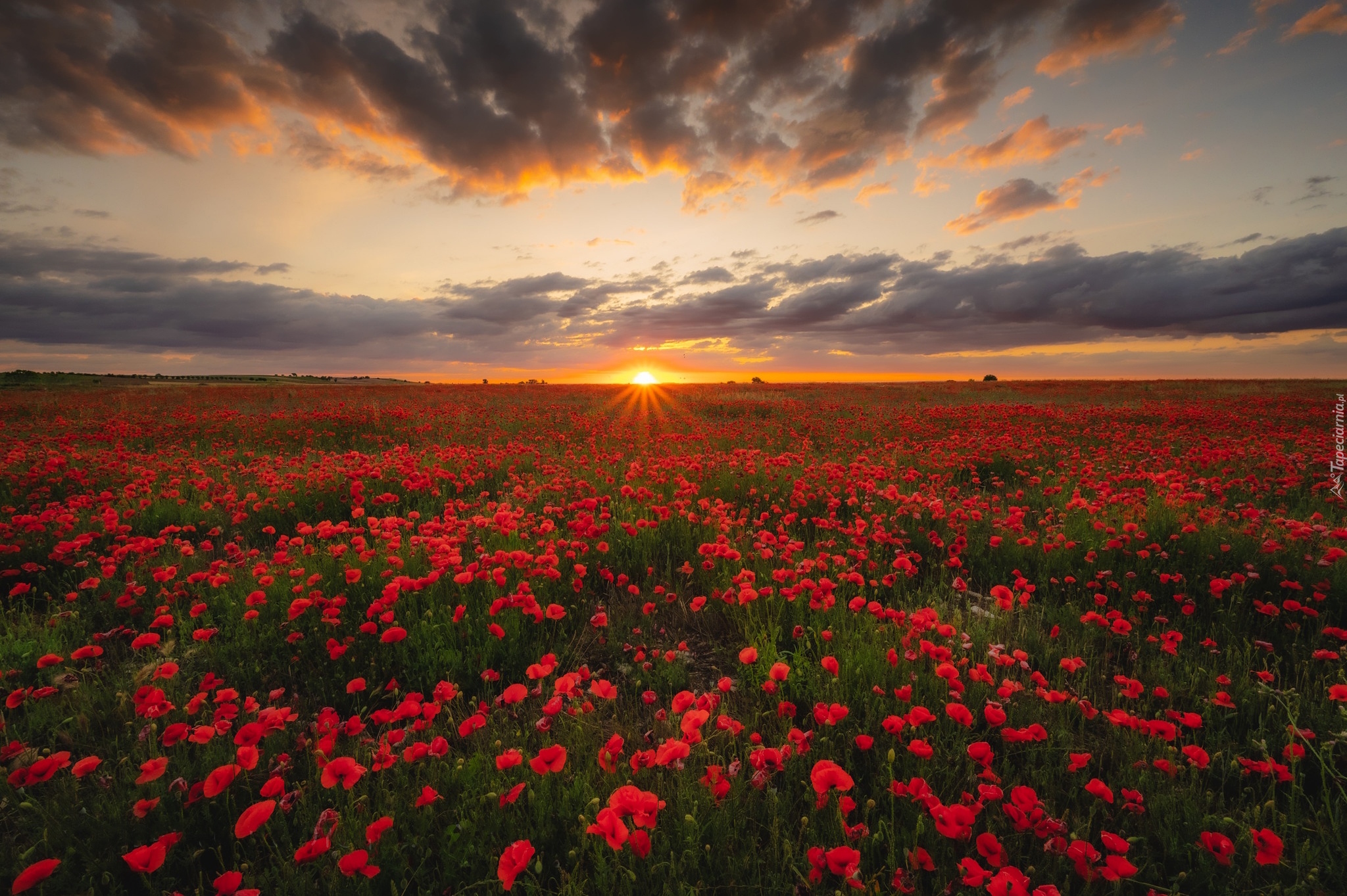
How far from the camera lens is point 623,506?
574 centimetres

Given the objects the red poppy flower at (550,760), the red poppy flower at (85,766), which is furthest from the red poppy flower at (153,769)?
the red poppy flower at (550,760)

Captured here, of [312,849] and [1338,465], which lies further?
[1338,465]

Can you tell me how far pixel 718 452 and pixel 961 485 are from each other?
3.79 metres

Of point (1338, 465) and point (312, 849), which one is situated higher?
point (1338, 465)

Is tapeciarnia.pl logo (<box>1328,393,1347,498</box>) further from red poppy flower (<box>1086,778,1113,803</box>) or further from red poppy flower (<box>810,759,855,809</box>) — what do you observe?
red poppy flower (<box>810,759,855,809</box>)

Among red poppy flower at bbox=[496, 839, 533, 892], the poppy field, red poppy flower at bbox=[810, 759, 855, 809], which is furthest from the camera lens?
the poppy field

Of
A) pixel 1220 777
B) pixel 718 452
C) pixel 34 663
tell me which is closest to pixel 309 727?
pixel 34 663

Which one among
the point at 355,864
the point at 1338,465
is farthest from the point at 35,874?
the point at 1338,465

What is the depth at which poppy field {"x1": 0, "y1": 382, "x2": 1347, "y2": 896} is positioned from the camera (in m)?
1.91

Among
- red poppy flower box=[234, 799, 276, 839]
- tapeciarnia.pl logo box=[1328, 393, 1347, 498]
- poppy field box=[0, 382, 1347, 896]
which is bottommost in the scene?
poppy field box=[0, 382, 1347, 896]

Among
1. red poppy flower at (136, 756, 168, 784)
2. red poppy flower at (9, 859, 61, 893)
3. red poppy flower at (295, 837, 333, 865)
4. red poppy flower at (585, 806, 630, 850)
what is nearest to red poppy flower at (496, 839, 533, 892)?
red poppy flower at (585, 806, 630, 850)

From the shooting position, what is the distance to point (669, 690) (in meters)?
3.18

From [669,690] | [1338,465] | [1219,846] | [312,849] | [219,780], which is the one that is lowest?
[669,690]

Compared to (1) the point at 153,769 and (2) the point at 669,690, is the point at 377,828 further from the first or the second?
(2) the point at 669,690
